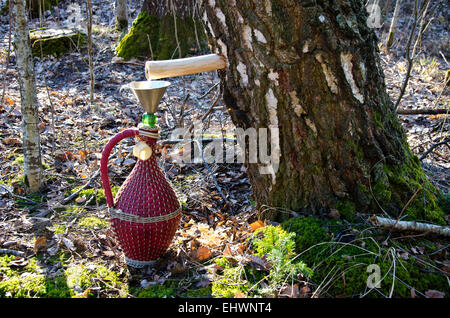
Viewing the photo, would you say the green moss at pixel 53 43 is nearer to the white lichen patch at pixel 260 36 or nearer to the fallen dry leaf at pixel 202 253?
the white lichen patch at pixel 260 36

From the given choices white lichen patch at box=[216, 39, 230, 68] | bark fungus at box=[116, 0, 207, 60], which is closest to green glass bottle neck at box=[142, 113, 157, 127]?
white lichen patch at box=[216, 39, 230, 68]

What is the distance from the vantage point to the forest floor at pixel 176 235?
2029 mm

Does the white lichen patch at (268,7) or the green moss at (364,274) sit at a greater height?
the white lichen patch at (268,7)

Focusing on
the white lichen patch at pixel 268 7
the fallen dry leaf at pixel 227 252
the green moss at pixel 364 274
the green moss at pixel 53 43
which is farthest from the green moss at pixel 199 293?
the green moss at pixel 53 43

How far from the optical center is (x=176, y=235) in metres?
2.73

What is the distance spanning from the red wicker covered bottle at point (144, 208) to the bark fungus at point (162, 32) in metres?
4.34

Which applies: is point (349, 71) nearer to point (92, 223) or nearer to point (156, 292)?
point (156, 292)

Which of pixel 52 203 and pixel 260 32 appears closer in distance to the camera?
pixel 260 32

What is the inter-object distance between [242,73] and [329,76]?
0.51m

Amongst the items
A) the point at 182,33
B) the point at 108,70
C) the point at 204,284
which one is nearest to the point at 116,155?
the point at 204,284

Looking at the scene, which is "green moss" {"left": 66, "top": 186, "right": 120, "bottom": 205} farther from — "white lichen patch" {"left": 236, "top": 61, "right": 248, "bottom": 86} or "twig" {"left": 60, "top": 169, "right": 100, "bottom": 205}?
"white lichen patch" {"left": 236, "top": 61, "right": 248, "bottom": 86}

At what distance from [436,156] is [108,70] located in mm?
4920

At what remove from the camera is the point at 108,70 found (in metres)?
6.20

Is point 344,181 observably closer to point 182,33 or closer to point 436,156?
point 436,156
